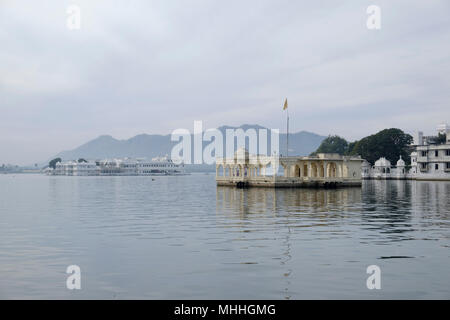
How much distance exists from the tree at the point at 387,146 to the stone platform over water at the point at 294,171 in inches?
1973

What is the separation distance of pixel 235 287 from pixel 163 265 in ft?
12.5

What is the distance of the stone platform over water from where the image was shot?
79.4m

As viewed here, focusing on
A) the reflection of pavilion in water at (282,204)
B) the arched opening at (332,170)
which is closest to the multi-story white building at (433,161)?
the arched opening at (332,170)

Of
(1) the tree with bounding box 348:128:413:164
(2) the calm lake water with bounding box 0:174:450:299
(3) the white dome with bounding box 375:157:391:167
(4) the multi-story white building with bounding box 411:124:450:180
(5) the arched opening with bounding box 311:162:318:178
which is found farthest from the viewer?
(1) the tree with bounding box 348:128:413:164

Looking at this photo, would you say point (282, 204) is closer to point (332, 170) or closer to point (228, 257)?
point (228, 257)

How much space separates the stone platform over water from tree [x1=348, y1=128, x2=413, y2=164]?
50110mm

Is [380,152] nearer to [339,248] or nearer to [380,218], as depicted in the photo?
[380,218]

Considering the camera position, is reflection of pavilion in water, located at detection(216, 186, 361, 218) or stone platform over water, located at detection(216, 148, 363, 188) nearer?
reflection of pavilion in water, located at detection(216, 186, 361, 218)

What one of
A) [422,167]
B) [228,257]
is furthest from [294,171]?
[228,257]

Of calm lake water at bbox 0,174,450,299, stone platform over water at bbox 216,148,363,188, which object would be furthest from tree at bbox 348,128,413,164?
calm lake water at bbox 0,174,450,299

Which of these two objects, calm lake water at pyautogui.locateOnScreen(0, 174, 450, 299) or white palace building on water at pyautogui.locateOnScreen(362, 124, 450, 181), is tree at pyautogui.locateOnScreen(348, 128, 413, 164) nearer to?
white palace building on water at pyautogui.locateOnScreen(362, 124, 450, 181)

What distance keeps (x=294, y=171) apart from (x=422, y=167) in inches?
1755
